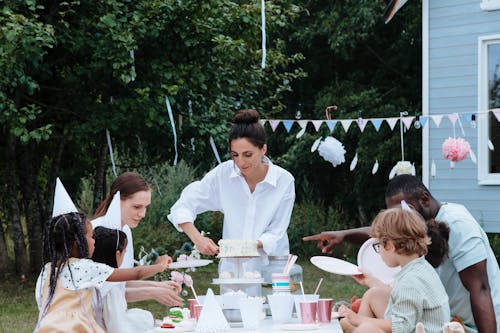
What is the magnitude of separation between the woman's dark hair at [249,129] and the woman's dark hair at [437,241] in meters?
1.04

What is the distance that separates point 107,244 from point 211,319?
0.83 metres

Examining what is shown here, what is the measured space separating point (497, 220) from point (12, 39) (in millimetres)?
6858

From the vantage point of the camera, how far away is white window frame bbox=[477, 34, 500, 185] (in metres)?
11.4

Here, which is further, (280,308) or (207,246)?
(207,246)

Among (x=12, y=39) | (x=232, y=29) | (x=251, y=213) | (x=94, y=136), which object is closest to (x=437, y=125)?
(x=232, y=29)

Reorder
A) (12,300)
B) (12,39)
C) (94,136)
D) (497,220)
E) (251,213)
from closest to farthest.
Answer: (251,213) → (12,39) → (12,300) → (94,136) → (497,220)

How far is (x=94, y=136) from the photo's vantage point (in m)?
10.5

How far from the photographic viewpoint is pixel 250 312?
3.39m

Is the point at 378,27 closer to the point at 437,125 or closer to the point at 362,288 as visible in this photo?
the point at 437,125

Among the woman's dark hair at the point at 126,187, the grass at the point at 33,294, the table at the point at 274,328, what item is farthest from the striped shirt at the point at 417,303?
the grass at the point at 33,294

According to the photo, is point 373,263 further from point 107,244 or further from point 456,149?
point 456,149

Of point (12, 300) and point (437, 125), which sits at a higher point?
point (437, 125)

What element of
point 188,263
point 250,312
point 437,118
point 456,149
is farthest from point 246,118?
point 437,118

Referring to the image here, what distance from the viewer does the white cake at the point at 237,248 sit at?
3801mm
